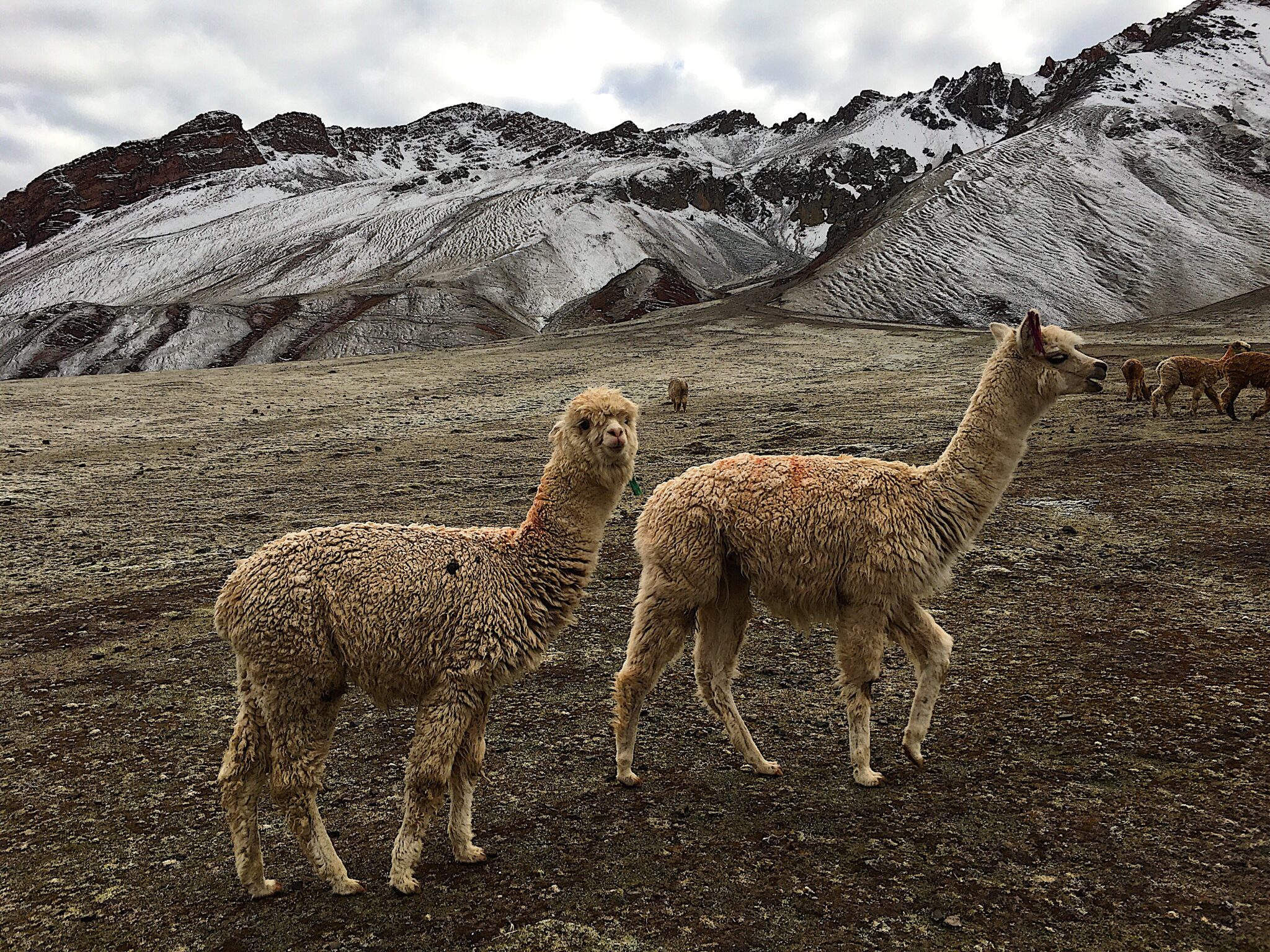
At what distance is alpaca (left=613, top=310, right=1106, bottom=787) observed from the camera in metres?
5.29

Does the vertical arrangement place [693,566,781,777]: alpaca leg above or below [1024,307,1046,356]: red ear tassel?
below

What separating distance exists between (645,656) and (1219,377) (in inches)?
674

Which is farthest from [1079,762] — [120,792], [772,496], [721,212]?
[721,212]

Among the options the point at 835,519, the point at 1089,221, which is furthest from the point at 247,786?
the point at 1089,221

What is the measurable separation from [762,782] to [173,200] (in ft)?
671

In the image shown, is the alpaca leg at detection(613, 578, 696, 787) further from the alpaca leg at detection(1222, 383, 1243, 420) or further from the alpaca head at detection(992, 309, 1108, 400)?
the alpaca leg at detection(1222, 383, 1243, 420)

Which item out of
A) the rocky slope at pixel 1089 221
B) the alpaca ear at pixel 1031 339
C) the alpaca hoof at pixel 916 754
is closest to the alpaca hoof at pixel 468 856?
the alpaca hoof at pixel 916 754

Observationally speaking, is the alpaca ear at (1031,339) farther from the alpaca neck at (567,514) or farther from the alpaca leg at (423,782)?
the alpaca leg at (423,782)

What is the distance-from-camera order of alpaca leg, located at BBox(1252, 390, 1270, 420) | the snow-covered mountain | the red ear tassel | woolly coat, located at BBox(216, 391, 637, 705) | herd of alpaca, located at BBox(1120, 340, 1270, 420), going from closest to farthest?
woolly coat, located at BBox(216, 391, 637, 705) → the red ear tassel → alpaca leg, located at BBox(1252, 390, 1270, 420) → herd of alpaca, located at BBox(1120, 340, 1270, 420) → the snow-covered mountain

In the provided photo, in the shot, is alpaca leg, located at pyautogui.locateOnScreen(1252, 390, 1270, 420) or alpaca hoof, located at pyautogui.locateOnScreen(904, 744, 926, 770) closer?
alpaca hoof, located at pyautogui.locateOnScreen(904, 744, 926, 770)

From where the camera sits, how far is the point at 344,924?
13.1 ft

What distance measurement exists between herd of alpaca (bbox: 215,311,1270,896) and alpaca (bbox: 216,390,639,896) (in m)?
0.01

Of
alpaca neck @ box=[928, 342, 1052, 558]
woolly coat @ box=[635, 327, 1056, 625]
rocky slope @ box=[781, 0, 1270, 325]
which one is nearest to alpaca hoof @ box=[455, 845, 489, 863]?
woolly coat @ box=[635, 327, 1056, 625]

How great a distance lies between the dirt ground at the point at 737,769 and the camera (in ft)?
13.0
